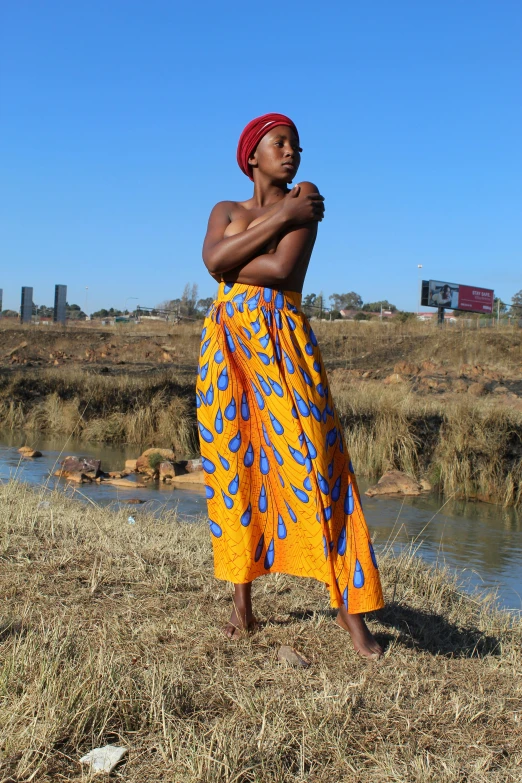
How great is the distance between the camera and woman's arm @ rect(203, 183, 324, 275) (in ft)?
10.1

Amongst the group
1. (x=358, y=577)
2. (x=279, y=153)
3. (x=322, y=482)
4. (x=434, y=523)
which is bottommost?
(x=434, y=523)

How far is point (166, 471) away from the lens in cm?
954

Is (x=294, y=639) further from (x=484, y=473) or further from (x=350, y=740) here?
(x=484, y=473)

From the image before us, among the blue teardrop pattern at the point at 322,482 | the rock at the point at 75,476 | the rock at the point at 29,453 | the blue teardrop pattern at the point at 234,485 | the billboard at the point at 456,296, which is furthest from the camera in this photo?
the billboard at the point at 456,296

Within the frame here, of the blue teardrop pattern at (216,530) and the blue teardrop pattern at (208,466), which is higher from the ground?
the blue teardrop pattern at (208,466)

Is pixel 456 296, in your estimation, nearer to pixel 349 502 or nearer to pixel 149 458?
pixel 149 458

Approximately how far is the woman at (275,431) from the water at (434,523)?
94.6 inches

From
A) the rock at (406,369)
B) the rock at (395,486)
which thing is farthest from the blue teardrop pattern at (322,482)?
the rock at (406,369)

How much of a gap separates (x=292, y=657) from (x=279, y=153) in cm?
178

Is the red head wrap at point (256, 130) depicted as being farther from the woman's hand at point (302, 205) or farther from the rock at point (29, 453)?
the rock at point (29, 453)

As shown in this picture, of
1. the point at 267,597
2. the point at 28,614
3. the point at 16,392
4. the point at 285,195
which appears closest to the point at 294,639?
the point at 267,597

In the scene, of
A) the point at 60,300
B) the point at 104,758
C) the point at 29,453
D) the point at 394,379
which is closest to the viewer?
the point at 104,758

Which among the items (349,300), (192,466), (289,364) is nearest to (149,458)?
(192,466)

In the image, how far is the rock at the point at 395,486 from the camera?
900 cm
